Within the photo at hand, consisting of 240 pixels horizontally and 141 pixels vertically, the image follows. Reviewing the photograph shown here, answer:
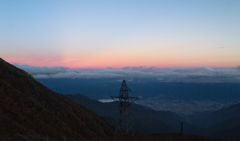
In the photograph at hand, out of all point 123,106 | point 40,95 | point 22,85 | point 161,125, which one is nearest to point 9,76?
point 22,85

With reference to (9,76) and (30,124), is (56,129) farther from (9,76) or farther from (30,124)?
(9,76)

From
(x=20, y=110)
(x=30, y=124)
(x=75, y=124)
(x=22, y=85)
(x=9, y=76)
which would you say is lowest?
(x=75, y=124)

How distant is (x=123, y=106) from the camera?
97.6 feet

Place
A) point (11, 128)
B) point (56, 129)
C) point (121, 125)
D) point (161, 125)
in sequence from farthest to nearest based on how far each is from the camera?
point (161, 125) < point (121, 125) < point (56, 129) < point (11, 128)

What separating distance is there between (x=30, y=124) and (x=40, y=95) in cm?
1283

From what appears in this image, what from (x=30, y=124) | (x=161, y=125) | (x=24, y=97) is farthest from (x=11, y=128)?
(x=161, y=125)

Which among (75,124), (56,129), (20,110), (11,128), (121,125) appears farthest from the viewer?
(75,124)

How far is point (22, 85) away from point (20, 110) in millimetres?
10462

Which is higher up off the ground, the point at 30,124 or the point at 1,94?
the point at 1,94

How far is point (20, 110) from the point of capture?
80.0ft

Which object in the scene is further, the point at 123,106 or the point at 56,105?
the point at 56,105

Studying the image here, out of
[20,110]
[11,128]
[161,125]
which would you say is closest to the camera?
[11,128]

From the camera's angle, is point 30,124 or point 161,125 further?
point 161,125

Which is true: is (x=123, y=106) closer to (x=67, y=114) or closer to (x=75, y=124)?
(x=75, y=124)
